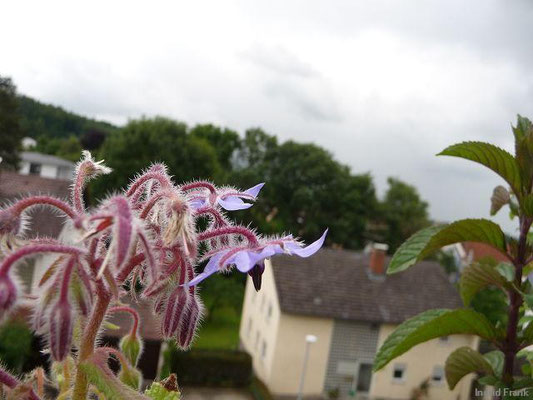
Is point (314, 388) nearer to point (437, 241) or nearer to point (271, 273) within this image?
point (271, 273)

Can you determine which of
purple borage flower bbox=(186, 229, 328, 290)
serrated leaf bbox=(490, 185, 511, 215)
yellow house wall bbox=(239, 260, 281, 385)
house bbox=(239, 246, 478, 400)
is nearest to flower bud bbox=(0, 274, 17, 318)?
purple borage flower bbox=(186, 229, 328, 290)

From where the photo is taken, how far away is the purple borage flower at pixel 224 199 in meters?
1.13

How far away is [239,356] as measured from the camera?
1808 cm

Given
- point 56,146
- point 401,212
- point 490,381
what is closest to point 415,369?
point 490,381

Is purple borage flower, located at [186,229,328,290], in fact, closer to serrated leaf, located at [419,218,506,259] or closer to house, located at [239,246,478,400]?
serrated leaf, located at [419,218,506,259]

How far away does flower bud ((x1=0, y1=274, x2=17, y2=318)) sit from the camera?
734 millimetres

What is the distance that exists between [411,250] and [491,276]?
10.9 inches

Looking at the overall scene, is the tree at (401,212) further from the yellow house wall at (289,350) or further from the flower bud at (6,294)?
the flower bud at (6,294)

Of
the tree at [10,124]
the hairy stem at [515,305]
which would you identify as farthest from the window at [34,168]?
the hairy stem at [515,305]

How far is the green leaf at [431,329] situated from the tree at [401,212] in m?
34.3

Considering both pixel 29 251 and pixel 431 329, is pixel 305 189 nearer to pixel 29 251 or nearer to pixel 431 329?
pixel 431 329

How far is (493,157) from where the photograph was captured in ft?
5.62

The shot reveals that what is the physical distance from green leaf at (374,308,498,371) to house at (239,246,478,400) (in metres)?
15.2

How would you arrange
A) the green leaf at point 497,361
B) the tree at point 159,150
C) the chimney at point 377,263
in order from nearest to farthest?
1. the green leaf at point 497,361
2. the chimney at point 377,263
3. the tree at point 159,150
